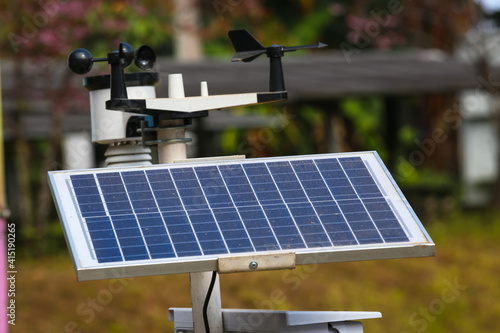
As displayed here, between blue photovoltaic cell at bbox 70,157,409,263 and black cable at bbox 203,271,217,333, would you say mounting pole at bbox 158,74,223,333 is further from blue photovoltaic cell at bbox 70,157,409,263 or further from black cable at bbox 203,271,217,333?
blue photovoltaic cell at bbox 70,157,409,263

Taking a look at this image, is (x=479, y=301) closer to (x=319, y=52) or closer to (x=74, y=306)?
(x=74, y=306)

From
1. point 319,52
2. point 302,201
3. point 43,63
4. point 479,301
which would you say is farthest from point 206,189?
point 319,52

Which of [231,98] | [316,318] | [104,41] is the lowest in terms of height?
[316,318]

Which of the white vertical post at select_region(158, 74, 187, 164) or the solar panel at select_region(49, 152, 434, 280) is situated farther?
the white vertical post at select_region(158, 74, 187, 164)

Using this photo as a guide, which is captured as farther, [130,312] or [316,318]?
[130,312]

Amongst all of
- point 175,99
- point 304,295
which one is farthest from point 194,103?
point 304,295

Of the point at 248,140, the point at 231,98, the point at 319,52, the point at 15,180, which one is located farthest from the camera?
the point at 319,52

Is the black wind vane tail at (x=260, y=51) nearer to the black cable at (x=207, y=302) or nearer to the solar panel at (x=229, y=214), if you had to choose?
the solar panel at (x=229, y=214)

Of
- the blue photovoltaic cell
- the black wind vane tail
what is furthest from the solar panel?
the black wind vane tail
